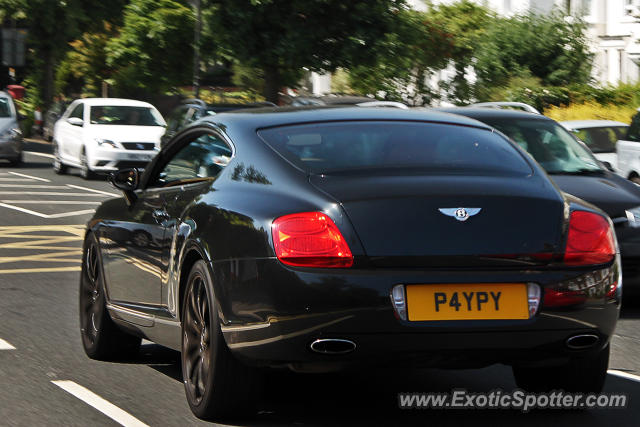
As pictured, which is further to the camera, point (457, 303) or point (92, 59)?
point (92, 59)

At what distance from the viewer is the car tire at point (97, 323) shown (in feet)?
24.8

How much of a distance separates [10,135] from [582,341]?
1015 inches

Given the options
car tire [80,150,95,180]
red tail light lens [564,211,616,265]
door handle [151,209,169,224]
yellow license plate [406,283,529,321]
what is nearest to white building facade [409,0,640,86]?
car tire [80,150,95,180]

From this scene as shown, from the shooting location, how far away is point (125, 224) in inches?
282

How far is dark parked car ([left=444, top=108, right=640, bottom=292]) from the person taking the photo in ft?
32.7

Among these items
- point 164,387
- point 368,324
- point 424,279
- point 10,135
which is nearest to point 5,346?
point 164,387

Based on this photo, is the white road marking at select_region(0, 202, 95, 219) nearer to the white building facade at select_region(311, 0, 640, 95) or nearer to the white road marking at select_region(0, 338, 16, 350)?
the white road marking at select_region(0, 338, 16, 350)

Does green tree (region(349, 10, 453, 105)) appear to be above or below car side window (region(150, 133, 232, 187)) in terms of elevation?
above

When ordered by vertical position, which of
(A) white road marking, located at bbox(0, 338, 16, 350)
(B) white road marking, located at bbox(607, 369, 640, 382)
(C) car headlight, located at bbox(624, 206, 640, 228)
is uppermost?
(C) car headlight, located at bbox(624, 206, 640, 228)

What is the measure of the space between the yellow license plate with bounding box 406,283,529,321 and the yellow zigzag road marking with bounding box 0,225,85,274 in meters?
7.38

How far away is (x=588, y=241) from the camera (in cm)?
555

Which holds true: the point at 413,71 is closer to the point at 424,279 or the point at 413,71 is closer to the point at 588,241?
the point at 588,241

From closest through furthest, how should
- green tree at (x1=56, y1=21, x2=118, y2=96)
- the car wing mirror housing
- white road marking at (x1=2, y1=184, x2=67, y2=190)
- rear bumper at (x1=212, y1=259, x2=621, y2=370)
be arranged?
rear bumper at (x1=212, y1=259, x2=621, y2=370) → the car wing mirror housing → white road marking at (x1=2, y1=184, x2=67, y2=190) → green tree at (x1=56, y1=21, x2=118, y2=96)

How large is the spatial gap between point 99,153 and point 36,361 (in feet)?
61.0
